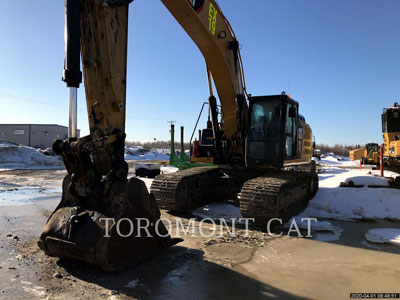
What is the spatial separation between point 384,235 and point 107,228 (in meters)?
4.23

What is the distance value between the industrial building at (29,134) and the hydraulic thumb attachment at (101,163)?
2299 inches

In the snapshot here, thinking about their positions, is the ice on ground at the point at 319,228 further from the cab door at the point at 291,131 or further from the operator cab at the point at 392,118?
the operator cab at the point at 392,118

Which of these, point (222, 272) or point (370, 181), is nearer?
point (222, 272)

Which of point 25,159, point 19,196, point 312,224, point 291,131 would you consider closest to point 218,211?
point 312,224

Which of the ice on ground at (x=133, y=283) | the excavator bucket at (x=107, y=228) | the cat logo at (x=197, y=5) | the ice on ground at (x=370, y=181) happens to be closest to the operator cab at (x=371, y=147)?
the ice on ground at (x=370, y=181)

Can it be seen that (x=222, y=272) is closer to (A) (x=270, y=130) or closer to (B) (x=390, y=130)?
(A) (x=270, y=130)

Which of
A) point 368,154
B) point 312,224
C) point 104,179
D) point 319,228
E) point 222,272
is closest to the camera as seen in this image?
point 222,272

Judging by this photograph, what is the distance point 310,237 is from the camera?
16.4 feet

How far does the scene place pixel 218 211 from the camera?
22.7 ft

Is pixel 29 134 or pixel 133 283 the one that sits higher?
pixel 29 134

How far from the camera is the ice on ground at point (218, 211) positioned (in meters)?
6.44


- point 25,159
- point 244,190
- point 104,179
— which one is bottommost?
point 25,159

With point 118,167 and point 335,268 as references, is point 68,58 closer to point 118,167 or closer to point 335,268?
point 118,167

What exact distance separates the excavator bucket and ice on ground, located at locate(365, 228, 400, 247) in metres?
3.36
